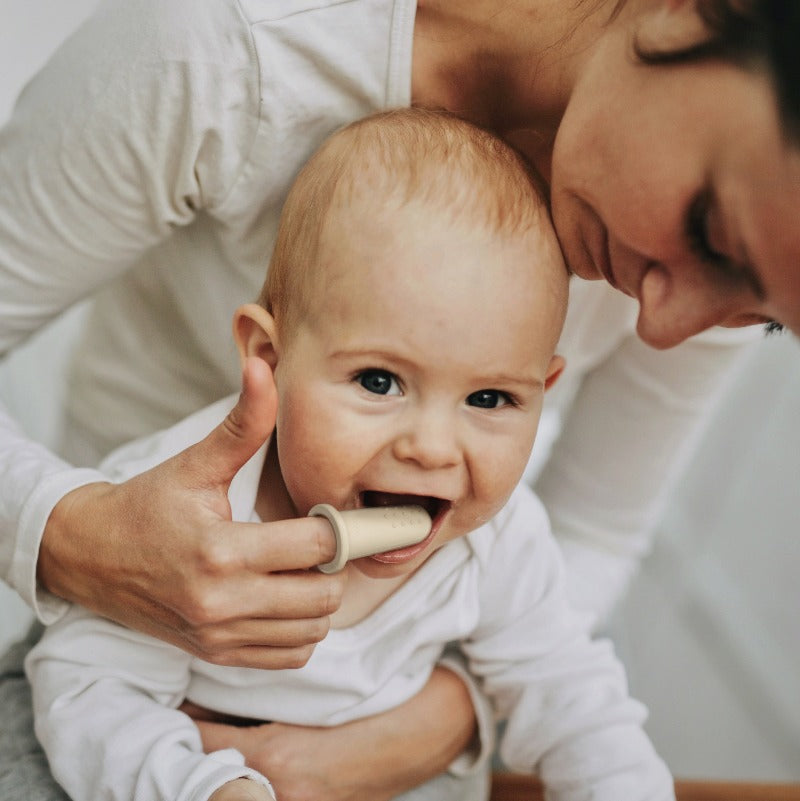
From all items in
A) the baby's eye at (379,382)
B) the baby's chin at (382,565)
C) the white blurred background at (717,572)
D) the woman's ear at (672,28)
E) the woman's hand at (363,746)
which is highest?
the woman's ear at (672,28)

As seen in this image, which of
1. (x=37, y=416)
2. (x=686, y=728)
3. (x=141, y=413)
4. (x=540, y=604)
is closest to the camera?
(x=540, y=604)

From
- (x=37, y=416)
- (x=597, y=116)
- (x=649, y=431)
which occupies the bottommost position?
(x=37, y=416)

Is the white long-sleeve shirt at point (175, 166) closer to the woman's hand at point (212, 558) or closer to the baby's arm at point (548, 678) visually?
the woman's hand at point (212, 558)

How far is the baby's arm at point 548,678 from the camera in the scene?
891 millimetres

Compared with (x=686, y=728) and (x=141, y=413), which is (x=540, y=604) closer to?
(x=141, y=413)

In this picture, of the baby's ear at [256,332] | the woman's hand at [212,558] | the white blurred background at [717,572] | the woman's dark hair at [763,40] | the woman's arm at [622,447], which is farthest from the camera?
the white blurred background at [717,572]

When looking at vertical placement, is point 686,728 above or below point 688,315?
below

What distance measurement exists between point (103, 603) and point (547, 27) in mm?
608

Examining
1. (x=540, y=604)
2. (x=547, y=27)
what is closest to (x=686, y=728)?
(x=540, y=604)

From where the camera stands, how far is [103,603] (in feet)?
2.51

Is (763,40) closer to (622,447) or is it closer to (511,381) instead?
(511,381)

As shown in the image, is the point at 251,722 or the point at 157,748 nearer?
the point at 157,748

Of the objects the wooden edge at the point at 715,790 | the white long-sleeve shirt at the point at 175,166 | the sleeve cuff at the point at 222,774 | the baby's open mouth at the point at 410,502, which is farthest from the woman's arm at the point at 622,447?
the sleeve cuff at the point at 222,774

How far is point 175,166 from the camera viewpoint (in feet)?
2.81
